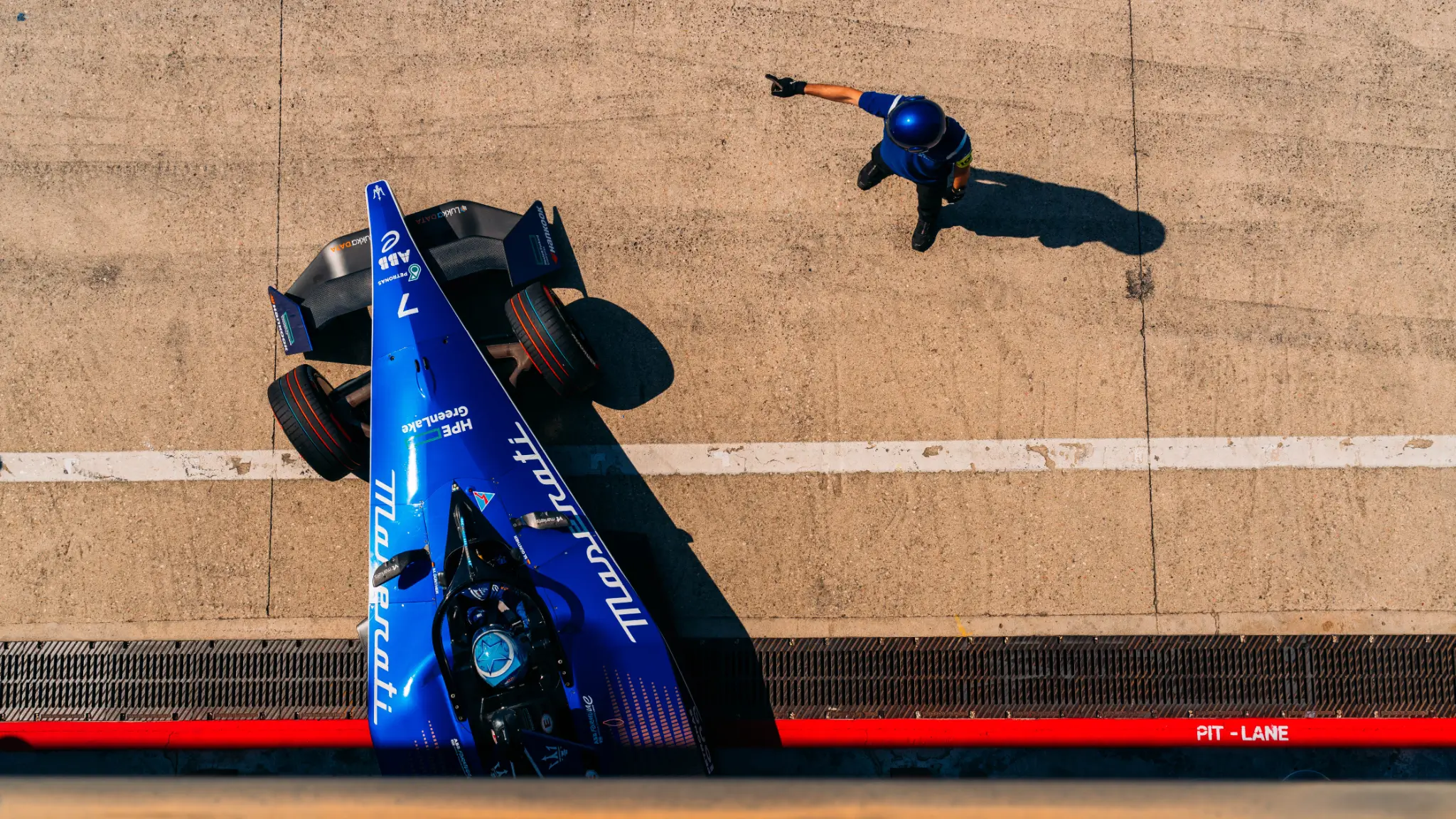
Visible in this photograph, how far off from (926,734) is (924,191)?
3.63 metres

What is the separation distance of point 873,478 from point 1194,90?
3.69m

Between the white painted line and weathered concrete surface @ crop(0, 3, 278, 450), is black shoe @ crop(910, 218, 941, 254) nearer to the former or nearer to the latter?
the white painted line

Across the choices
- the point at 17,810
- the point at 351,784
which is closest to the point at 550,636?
the point at 351,784

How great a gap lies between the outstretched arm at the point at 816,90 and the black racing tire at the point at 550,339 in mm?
2193

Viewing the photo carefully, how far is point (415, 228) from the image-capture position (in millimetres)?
6195

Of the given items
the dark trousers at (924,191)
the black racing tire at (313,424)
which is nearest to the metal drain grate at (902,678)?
the black racing tire at (313,424)

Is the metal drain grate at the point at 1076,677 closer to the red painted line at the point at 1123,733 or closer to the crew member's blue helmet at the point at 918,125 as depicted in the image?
the red painted line at the point at 1123,733

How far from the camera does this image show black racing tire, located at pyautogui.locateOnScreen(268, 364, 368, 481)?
5.85 m

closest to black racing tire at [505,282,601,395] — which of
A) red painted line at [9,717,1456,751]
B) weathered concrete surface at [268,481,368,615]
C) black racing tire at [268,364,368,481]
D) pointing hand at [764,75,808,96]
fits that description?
black racing tire at [268,364,368,481]

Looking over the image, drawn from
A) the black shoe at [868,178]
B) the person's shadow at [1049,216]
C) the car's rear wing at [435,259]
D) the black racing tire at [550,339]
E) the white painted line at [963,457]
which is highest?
the black shoe at [868,178]

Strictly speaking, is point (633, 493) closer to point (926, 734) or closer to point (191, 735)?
point (926, 734)

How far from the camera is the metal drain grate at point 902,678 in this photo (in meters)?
5.98

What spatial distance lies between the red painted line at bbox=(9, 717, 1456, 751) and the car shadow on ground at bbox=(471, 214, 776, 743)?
565mm

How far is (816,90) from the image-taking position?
5887 mm
